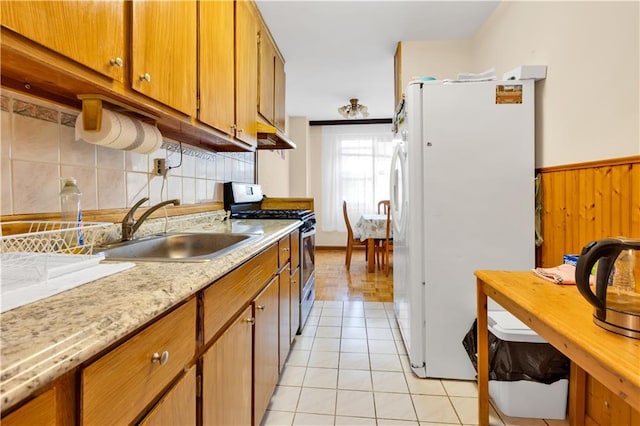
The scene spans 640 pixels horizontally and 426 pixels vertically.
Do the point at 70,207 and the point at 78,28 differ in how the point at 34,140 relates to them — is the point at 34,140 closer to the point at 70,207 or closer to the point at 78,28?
the point at 70,207

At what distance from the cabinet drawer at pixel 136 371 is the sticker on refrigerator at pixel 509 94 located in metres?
1.91

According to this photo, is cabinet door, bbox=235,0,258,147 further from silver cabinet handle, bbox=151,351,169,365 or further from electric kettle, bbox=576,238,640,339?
electric kettle, bbox=576,238,640,339

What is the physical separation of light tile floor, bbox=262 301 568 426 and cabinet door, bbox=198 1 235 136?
1.45 meters

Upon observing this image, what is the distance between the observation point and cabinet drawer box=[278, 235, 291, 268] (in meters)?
1.78

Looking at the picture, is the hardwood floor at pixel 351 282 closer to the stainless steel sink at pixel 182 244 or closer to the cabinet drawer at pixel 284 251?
the cabinet drawer at pixel 284 251

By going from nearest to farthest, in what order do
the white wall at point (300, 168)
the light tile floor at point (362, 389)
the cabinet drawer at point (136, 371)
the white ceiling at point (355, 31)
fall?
the cabinet drawer at point (136, 371) → the light tile floor at point (362, 389) → the white ceiling at point (355, 31) → the white wall at point (300, 168)

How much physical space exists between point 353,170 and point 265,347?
16.4 feet

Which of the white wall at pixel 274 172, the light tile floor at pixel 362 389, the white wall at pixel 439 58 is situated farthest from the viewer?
the white wall at pixel 274 172

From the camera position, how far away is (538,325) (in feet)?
2.86

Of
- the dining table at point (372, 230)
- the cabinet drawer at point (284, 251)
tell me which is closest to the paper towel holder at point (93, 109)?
the cabinet drawer at point (284, 251)

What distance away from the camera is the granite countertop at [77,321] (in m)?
0.37

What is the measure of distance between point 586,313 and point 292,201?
2.58 m

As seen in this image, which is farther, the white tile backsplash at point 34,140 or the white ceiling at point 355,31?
the white ceiling at point 355,31

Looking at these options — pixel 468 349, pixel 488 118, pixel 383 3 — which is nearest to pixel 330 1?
pixel 383 3
